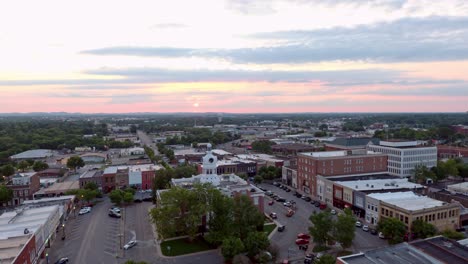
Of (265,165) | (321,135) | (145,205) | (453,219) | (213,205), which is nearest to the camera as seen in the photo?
(213,205)

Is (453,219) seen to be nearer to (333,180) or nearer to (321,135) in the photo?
(333,180)

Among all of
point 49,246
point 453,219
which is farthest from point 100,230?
point 453,219

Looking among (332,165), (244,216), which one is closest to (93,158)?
(332,165)

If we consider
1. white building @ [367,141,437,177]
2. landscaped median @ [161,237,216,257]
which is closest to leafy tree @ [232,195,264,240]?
landscaped median @ [161,237,216,257]

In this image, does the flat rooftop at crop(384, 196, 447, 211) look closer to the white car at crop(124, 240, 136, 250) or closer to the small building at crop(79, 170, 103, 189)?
the white car at crop(124, 240, 136, 250)

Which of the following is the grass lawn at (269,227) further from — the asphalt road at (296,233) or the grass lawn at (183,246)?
the grass lawn at (183,246)

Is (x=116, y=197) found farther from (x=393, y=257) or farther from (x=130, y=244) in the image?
(x=393, y=257)

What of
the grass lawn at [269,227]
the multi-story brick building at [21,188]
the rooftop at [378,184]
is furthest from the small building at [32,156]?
the rooftop at [378,184]
